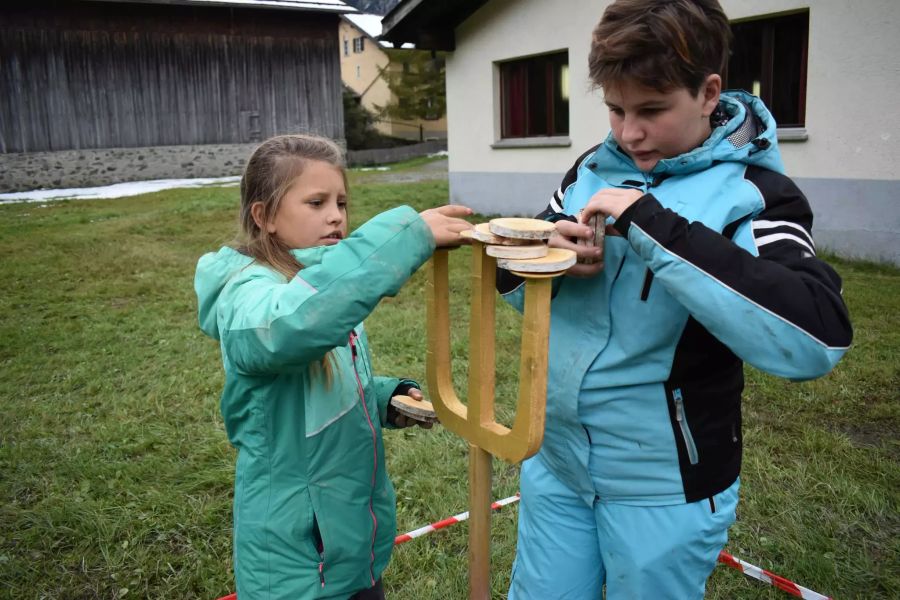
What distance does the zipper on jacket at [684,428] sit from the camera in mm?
1479

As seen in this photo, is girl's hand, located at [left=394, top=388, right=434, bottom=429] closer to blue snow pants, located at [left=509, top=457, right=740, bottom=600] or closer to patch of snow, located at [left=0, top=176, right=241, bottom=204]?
blue snow pants, located at [left=509, top=457, right=740, bottom=600]

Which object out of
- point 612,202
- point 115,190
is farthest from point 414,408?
point 115,190

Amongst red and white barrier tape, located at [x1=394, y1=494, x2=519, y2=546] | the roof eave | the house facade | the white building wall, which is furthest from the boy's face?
the roof eave

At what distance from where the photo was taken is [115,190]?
1684cm

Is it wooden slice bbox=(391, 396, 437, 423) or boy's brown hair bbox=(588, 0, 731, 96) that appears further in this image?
wooden slice bbox=(391, 396, 437, 423)

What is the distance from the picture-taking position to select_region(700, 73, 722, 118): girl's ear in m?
1.44

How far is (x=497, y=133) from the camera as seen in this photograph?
11.4 m

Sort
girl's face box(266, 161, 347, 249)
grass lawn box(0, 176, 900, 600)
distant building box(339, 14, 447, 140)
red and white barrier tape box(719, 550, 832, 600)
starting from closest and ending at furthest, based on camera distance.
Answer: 1. girl's face box(266, 161, 347, 249)
2. red and white barrier tape box(719, 550, 832, 600)
3. grass lawn box(0, 176, 900, 600)
4. distant building box(339, 14, 447, 140)

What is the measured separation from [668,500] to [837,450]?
2.45m

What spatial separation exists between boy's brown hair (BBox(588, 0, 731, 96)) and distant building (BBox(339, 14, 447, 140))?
1291 inches

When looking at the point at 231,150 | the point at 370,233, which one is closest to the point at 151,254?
the point at 370,233

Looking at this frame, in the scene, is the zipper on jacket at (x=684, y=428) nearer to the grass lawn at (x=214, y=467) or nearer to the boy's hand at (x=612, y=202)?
the boy's hand at (x=612, y=202)

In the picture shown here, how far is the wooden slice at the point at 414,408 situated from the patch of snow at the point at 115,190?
48.7ft

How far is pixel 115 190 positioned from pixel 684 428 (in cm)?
1763
